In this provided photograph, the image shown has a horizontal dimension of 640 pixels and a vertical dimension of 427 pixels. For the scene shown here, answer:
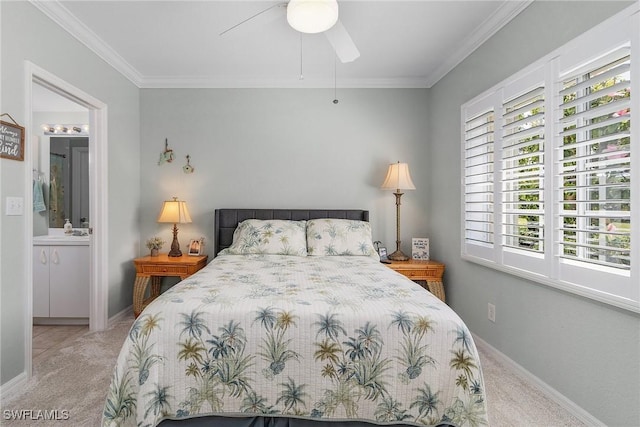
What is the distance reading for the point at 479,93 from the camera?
2.78 meters

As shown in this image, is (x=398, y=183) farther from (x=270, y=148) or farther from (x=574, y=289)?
(x=574, y=289)

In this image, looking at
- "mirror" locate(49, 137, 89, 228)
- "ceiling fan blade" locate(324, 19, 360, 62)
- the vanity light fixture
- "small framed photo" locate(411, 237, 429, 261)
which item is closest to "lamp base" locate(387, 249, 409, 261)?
"small framed photo" locate(411, 237, 429, 261)

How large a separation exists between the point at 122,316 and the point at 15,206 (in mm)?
1804

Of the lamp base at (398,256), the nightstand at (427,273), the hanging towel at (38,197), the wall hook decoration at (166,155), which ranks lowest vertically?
the nightstand at (427,273)

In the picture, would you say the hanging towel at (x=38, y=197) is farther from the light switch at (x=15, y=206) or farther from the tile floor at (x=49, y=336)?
the light switch at (x=15, y=206)

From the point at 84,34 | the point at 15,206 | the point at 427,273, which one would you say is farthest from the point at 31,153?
the point at 427,273

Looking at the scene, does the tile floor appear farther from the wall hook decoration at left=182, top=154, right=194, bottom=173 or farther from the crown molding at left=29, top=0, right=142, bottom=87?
the crown molding at left=29, top=0, right=142, bottom=87

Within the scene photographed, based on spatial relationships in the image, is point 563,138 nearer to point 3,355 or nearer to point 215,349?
point 215,349

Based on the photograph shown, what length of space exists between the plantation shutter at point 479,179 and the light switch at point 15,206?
3.41 m

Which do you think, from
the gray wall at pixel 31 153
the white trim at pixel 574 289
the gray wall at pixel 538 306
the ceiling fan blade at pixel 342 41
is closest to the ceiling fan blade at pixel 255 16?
the ceiling fan blade at pixel 342 41

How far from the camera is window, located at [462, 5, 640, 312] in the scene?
1.56 metres

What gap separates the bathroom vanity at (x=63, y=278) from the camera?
3205mm

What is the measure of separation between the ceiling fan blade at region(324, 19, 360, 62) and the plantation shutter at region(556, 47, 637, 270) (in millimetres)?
1332

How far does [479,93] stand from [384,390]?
253cm
